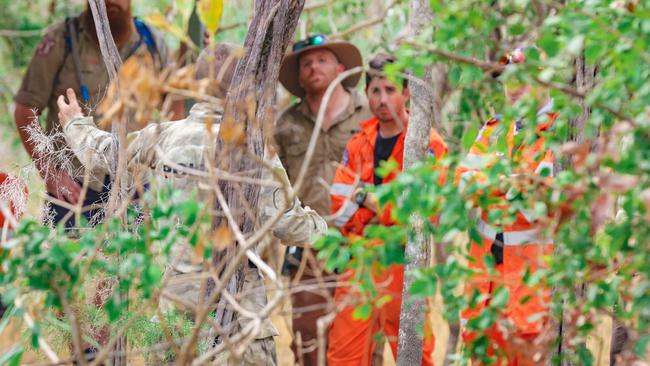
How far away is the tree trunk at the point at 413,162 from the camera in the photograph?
529cm

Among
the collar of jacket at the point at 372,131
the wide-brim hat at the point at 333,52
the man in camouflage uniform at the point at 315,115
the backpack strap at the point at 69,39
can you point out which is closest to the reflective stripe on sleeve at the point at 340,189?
the collar of jacket at the point at 372,131

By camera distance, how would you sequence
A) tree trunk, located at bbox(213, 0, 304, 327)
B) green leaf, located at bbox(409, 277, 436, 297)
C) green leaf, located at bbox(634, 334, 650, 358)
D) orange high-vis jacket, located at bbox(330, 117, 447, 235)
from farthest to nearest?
orange high-vis jacket, located at bbox(330, 117, 447, 235) < tree trunk, located at bbox(213, 0, 304, 327) < green leaf, located at bbox(409, 277, 436, 297) < green leaf, located at bbox(634, 334, 650, 358)

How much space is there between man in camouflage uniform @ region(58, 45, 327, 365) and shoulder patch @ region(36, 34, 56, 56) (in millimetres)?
2106

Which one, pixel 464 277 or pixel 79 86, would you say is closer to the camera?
pixel 464 277

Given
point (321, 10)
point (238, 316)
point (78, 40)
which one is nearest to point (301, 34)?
point (321, 10)

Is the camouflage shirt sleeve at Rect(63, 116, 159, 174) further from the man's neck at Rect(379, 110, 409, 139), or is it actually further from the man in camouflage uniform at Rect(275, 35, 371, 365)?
the man in camouflage uniform at Rect(275, 35, 371, 365)

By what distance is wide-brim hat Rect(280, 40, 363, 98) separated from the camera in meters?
7.55

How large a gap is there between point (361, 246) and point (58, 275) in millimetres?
875

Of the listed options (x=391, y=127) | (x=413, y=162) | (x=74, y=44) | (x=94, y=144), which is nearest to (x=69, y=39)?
(x=74, y=44)

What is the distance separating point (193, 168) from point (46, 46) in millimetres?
2717

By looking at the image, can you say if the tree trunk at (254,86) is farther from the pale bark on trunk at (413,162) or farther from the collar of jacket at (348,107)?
the collar of jacket at (348,107)

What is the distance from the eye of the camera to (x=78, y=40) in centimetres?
713

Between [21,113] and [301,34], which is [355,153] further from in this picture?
[301,34]

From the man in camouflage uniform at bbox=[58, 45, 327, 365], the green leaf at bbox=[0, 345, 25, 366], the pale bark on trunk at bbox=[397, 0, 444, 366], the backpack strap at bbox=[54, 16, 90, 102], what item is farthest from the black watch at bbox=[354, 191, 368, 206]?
the green leaf at bbox=[0, 345, 25, 366]
